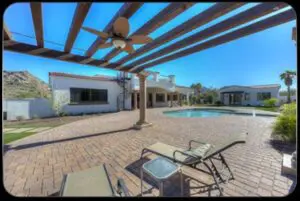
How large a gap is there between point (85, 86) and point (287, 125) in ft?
47.5

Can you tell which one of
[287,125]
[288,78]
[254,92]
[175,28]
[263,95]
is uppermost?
[288,78]

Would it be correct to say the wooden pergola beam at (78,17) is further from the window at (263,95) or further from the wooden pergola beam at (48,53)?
the window at (263,95)

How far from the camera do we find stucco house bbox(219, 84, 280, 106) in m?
23.2

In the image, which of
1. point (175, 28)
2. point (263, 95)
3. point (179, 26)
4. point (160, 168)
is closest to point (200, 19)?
point (179, 26)

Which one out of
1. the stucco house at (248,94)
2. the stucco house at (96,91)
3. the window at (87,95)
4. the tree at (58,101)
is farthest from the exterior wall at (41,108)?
the stucco house at (248,94)

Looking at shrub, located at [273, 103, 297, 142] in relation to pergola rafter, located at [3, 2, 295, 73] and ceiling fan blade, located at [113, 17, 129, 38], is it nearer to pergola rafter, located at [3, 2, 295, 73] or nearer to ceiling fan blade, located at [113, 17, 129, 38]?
pergola rafter, located at [3, 2, 295, 73]

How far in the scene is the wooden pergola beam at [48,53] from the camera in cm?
352

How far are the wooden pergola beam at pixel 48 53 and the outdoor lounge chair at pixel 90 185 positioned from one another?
378 cm

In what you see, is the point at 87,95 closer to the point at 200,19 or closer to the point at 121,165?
the point at 121,165

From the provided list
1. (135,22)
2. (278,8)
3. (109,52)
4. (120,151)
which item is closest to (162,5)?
(135,22)

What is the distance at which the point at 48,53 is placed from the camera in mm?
4039

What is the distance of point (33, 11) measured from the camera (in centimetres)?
220

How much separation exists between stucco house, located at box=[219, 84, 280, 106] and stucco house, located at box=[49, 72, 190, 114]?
15998 mm

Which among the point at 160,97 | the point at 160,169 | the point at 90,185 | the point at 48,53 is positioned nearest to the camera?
the point at 90,185
